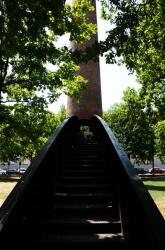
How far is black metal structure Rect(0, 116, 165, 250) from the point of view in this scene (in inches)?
119

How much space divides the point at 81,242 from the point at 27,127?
16.0 metres

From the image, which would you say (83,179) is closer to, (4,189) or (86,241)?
(86,241)

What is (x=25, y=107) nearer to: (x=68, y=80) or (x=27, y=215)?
(x=68, y=80)

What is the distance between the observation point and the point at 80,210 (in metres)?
5.84

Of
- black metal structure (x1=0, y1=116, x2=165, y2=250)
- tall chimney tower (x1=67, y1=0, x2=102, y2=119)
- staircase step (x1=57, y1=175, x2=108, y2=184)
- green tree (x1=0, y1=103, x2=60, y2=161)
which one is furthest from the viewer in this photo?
green tree (x1=0, y1=103, x2=60, y2=161)

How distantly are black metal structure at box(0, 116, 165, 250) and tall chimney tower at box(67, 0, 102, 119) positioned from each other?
1055 cm

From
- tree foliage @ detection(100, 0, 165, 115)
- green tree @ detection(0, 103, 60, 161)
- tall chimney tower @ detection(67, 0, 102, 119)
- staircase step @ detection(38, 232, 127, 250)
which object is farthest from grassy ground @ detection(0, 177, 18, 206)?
staircase step @ detection(38, 232, 127, 250)

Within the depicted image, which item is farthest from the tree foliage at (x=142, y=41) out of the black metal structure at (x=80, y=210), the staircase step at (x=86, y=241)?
the staircase step at (x=86, y=241)

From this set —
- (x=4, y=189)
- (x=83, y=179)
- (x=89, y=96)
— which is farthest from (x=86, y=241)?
(x=4, y=189)

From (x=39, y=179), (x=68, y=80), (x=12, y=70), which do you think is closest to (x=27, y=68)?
(x=12, y=70)

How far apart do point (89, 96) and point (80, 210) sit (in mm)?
14137

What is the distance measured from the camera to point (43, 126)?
21.8 m

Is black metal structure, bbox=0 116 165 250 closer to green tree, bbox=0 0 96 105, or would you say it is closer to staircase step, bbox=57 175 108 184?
staircase step, bbox=57 175 108 184

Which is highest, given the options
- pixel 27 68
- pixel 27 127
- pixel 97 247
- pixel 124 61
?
pixel 27 68
